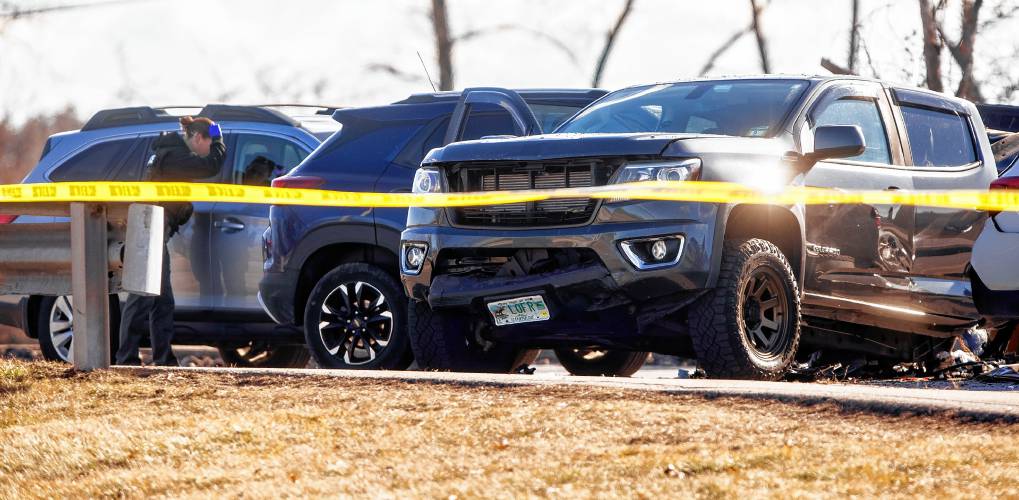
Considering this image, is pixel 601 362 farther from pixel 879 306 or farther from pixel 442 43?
pixel 442 43

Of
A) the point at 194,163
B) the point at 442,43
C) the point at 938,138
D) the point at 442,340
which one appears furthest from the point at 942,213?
the point at 442,43

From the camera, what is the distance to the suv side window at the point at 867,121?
365 inches

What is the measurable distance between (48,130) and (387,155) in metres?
43.2

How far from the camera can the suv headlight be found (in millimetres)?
8625

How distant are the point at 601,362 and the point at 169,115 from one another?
390 centimetres

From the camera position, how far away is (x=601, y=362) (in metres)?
11.2

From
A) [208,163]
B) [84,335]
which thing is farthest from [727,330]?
[208,163]

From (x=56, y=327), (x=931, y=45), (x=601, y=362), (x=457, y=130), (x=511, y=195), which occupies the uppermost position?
(x=931, y=45)

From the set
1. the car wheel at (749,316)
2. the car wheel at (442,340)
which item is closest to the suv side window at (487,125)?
the car wheel at (442,340)

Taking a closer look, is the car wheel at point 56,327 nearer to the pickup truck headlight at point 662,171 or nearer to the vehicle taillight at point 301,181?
the vehicle taillight at point 301,181

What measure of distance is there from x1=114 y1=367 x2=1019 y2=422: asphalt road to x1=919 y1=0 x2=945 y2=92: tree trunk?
13.5 metres

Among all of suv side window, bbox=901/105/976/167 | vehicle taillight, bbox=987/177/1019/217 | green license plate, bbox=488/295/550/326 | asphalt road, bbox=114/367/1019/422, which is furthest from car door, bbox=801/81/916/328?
asphalt road, bbox=114/367/1019/422

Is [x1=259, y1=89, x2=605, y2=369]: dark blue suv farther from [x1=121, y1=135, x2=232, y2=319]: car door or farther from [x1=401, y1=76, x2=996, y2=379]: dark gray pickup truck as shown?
[x1=121, y1=135, x2=232, y2=319]: car door

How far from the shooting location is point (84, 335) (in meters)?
8.48
